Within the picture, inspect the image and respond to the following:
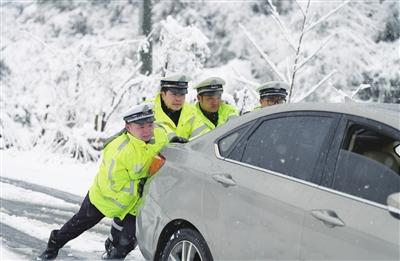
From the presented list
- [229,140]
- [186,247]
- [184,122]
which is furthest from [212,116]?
[186,247]

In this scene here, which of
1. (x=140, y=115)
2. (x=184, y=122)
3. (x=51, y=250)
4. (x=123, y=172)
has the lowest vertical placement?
(x=51, y=250)

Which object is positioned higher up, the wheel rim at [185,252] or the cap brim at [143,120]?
the cap brim at [143,120]

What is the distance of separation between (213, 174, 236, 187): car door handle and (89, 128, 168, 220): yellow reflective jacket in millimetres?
1111

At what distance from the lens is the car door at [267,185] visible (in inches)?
115

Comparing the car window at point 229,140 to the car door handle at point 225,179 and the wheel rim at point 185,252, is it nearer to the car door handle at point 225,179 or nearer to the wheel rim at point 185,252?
the car door handle at point 225,179

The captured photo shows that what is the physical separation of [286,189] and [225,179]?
50 cm

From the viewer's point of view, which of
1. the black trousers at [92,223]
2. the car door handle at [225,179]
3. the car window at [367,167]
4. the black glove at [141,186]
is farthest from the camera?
the black trousers at [92,223]

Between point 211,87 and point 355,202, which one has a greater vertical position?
point 211,87

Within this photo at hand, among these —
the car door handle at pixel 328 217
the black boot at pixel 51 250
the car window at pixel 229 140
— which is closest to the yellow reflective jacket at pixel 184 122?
the black boot at pixel 51 250

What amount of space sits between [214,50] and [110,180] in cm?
1311

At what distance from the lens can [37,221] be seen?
6160 mm

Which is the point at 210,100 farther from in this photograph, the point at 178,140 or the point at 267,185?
the point at 267,185

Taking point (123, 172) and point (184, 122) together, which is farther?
point (184, 122)

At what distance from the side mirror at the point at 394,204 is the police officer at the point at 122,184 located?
2.34 metres
